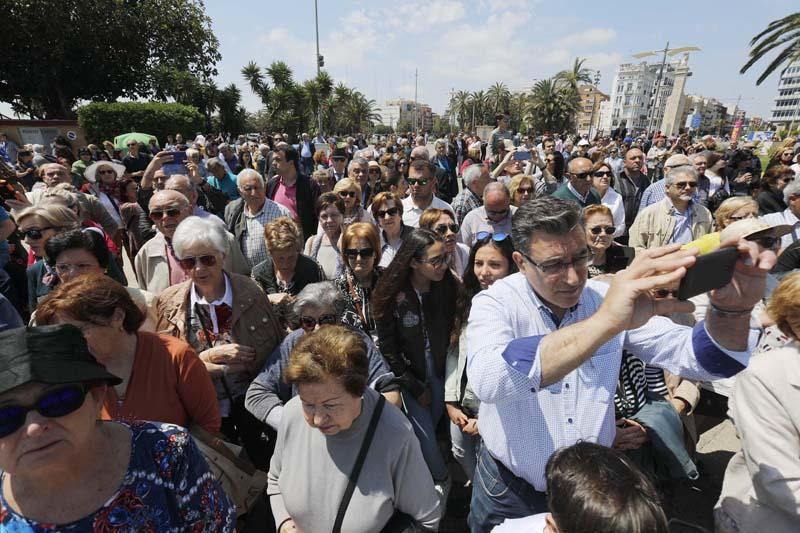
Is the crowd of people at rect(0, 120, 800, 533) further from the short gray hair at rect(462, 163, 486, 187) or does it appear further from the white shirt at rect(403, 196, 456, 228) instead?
the short gray hair at rect(462, 163, 486, 187)

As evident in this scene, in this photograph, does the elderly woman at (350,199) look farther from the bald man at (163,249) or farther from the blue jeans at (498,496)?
the blue jeans at (498,496)

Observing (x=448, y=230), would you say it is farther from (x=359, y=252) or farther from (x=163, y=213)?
(x=163, y=213)

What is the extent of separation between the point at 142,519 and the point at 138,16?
128ft

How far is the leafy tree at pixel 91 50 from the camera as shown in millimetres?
26422

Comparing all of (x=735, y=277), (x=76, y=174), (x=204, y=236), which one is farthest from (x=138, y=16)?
(x=735, y=277)

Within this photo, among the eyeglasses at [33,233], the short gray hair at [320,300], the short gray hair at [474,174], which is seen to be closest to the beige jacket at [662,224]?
the short gray hair at [474,174]

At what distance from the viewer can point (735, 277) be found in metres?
1.17

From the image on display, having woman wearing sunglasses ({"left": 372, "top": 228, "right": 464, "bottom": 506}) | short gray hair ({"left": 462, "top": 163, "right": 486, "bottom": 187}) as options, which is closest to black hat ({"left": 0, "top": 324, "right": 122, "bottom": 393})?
woman wearing sunglasses ({"left": 372, "top": 228, "right": 464, "bottom": 506})

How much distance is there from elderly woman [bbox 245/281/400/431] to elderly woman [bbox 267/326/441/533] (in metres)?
0.57

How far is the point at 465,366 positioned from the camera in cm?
254

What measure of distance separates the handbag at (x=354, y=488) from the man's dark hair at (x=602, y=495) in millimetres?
837

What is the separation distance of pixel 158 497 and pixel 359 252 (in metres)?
2.14

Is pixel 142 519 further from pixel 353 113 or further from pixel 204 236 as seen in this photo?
pixel 353 113

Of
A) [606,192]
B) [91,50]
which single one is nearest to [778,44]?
[606,192]
